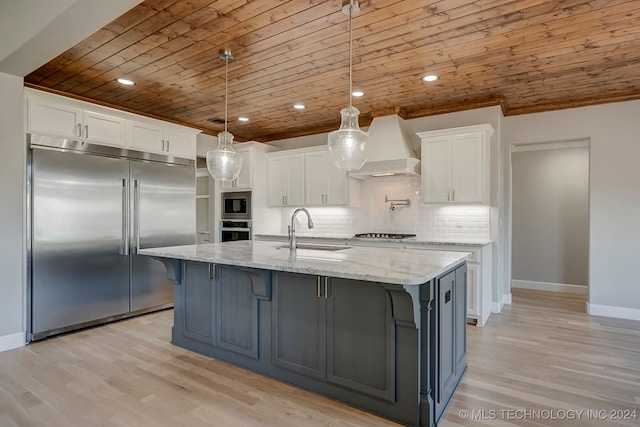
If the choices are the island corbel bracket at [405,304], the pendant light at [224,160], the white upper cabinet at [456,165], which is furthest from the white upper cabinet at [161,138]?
the island corbel bracket at [405,304]

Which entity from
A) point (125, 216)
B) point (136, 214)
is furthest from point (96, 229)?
point (136, 214)

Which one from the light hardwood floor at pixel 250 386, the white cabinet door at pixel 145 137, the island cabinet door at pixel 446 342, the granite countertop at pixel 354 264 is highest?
the white cabinet door at pixel 145 137

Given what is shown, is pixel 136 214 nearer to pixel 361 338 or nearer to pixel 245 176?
pixel 245 176

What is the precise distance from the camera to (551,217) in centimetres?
606

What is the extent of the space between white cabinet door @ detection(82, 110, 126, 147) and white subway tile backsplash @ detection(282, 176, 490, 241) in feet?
9.54

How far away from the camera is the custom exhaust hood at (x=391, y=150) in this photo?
463 cm

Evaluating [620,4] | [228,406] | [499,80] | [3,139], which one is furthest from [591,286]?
[3,139]

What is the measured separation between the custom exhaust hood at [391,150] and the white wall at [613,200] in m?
1.97

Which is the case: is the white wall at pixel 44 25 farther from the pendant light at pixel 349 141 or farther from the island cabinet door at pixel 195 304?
the island cabinet door at pixel 195 304

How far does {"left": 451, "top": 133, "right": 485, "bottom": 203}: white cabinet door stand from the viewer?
14.1 ft

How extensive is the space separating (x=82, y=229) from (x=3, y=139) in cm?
107

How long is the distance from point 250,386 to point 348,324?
915mm

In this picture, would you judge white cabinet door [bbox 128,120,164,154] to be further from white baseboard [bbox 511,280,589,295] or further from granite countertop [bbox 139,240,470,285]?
white baseboard [bbox 511,280,589,295]

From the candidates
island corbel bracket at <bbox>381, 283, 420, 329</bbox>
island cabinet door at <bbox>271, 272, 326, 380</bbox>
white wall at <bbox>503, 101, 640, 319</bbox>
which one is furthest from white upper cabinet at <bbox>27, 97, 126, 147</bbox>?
white wall at <bbox>503, 101, 640, 319</bbox>
